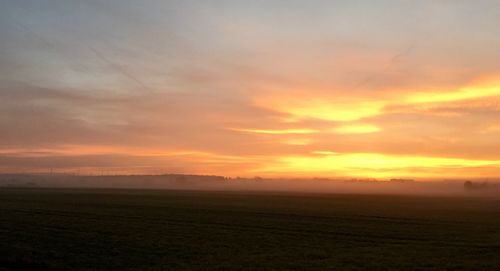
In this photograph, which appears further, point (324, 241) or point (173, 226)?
point (173, 226)

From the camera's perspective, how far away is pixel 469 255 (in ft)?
90.7

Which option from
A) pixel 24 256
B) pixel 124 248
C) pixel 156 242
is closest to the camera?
pixel 24 256

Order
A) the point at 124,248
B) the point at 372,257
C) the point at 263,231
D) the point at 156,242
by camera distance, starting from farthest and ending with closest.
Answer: the point at 263,231
the point at 156,242
the point at 124,248
the point at 372,257

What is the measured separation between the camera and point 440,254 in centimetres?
2798

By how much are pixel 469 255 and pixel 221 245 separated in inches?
615

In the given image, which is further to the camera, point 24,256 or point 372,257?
point 372,257

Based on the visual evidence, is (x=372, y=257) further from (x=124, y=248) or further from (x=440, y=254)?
(x=124, y=248)

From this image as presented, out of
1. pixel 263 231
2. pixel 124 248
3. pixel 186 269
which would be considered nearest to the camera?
pixel 186 269

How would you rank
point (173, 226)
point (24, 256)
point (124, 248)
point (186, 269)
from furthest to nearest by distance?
point (173, 226) → point (124, 248) → point (24, 256) → point (186, 269)

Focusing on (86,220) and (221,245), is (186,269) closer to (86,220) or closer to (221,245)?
(221,245)

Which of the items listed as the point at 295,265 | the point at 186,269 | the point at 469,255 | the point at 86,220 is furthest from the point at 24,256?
the point at 469,255

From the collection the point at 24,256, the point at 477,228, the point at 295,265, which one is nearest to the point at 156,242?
the point at 24,256

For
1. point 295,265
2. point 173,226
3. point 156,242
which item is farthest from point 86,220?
point 295,265

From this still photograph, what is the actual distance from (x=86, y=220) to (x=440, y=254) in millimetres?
33641
